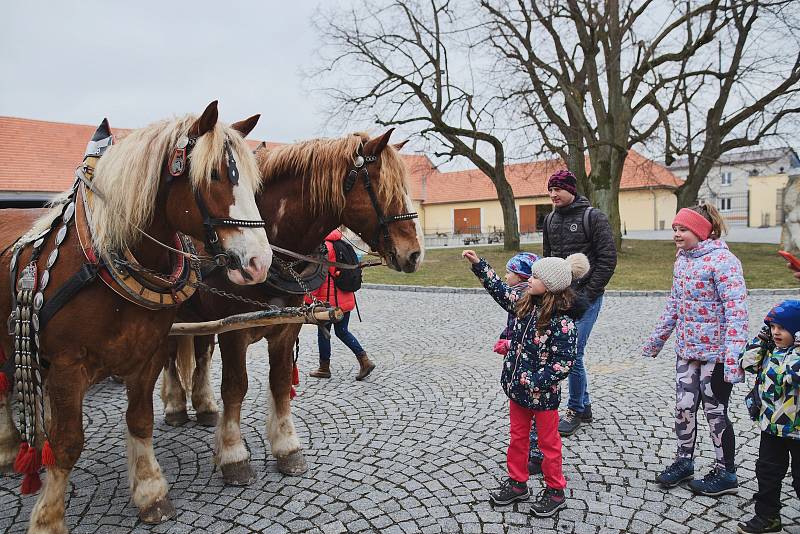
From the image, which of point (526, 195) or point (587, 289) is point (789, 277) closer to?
point (587, 289)

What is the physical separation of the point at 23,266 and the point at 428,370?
3.86 metres

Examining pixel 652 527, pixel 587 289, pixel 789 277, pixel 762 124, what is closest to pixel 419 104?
pixel 762 124

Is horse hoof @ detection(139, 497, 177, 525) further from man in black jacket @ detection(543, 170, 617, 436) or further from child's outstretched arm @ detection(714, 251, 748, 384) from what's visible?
child's outstretched arm @ detection(714, 251, 748, 384)

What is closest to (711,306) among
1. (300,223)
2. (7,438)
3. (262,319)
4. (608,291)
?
(300,223)

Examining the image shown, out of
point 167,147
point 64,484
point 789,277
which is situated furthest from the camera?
point 789,277

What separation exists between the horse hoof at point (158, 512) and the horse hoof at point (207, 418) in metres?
1.37

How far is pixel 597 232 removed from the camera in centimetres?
357

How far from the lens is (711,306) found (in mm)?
2924

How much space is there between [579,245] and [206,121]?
2.60 metres

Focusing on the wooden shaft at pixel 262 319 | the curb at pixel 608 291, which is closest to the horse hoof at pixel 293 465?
the wooden shaft at pixel 262 319

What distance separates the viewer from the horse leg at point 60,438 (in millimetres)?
2279

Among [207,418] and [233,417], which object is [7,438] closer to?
[207,418]

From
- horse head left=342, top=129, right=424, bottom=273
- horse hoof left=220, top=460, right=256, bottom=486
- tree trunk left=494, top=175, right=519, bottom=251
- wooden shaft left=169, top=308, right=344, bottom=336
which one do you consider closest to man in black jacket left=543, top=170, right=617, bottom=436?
horse head left=342, top=129, right=424, bottom=273

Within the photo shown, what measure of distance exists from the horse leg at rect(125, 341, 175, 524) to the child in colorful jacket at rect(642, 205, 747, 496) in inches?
110
